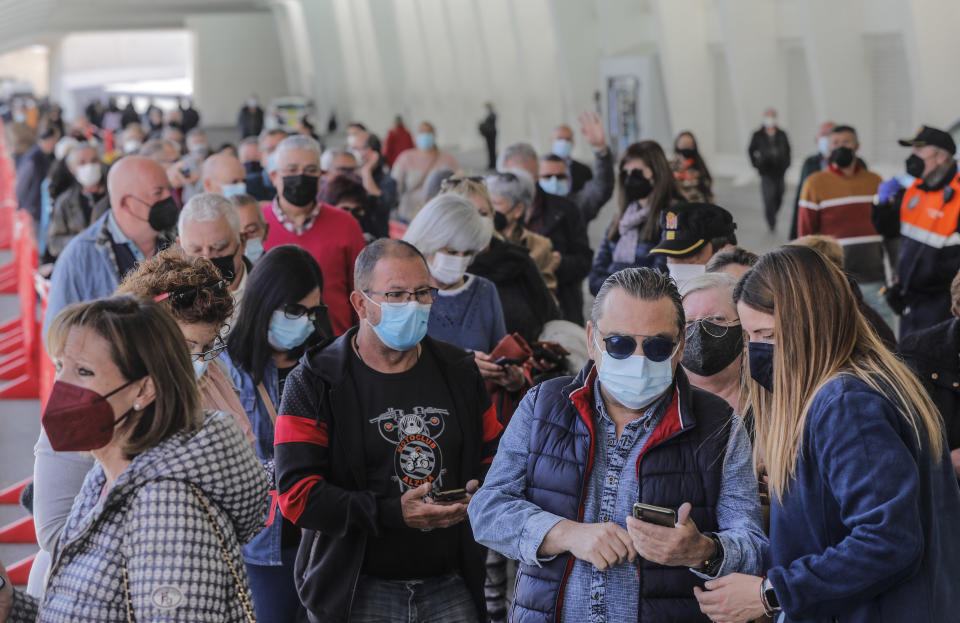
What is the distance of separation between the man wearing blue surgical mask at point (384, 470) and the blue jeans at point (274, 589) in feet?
1.32

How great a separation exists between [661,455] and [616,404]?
0.67 feet

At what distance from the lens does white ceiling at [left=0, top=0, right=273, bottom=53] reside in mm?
36219

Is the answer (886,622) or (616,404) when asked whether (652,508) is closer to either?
(616,404)

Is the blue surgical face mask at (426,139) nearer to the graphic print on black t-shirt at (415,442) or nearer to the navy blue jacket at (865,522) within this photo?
the graphic print on black t-shirt at (415,442)

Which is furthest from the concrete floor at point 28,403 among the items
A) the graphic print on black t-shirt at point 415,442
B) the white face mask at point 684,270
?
the graphic print on black t-shirt at point 415,442

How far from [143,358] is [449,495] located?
125 cm

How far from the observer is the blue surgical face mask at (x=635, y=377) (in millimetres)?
2842

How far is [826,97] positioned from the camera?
57.7 ft

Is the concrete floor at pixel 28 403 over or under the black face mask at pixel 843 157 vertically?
under

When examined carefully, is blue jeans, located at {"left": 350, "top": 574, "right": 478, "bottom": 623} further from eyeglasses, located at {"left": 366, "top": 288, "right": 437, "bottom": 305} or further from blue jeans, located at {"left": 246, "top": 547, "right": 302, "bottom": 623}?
eyeglasses, located at {"left": 366, "top": 288, "right": 437, "bottom": 305}

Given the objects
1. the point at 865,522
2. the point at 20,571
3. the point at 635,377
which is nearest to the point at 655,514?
the point at 635,377

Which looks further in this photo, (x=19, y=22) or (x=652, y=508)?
(x=19, y=22)

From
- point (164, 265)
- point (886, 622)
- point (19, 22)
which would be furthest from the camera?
point (19, 22)

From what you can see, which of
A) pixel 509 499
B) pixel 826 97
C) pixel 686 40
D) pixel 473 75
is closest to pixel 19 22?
pixel 473 75
